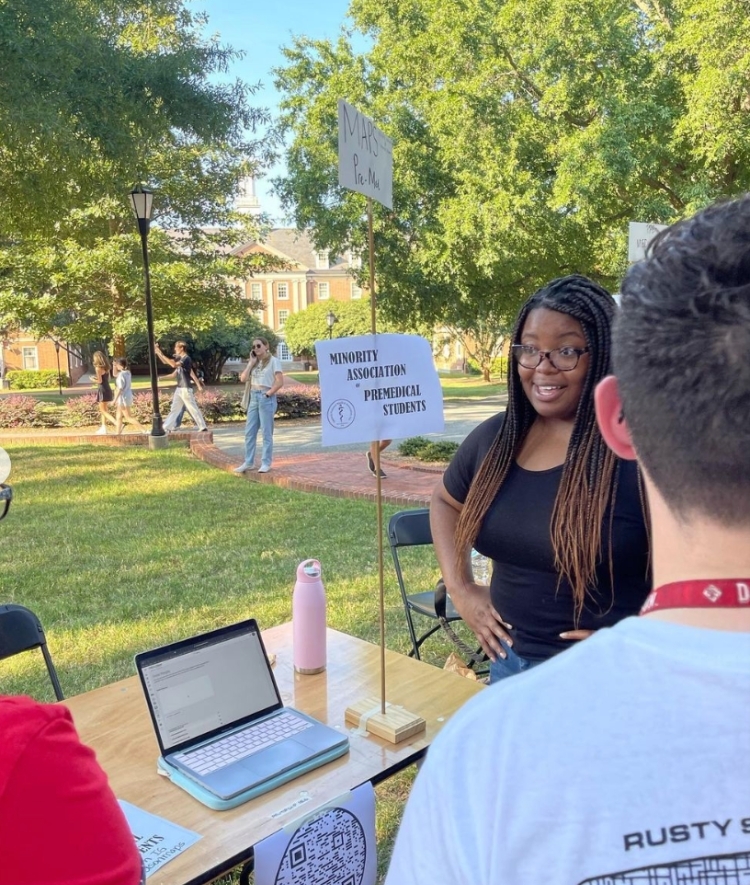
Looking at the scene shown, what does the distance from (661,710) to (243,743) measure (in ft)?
4.85

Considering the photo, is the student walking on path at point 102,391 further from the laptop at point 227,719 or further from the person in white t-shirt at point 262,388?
the laptop at point 227,719

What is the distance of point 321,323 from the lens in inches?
1731

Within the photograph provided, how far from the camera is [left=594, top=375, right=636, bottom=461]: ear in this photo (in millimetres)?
745

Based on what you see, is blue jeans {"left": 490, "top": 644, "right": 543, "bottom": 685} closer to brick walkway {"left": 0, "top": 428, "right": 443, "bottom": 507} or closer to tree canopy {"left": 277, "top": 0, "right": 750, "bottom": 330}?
brick walkway {"left": 0, "top": 428, "right": 443, "bottom": 507}

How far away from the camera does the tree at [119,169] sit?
24.5 ft

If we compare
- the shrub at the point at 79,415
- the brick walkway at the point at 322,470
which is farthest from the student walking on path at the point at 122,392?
the shrub at the point at 79,415

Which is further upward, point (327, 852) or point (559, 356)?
point (559, 356)

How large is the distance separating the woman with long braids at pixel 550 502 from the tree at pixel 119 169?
21.6ft

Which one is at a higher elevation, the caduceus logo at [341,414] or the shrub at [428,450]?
the caduceus logo at [341,414]

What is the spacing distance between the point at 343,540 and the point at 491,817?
18.6ft

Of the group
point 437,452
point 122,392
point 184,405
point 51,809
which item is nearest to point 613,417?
point 51,809

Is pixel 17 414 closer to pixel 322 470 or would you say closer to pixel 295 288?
pixel 322 470

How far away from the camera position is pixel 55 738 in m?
0.96

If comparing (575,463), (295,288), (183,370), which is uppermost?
(295,288)
